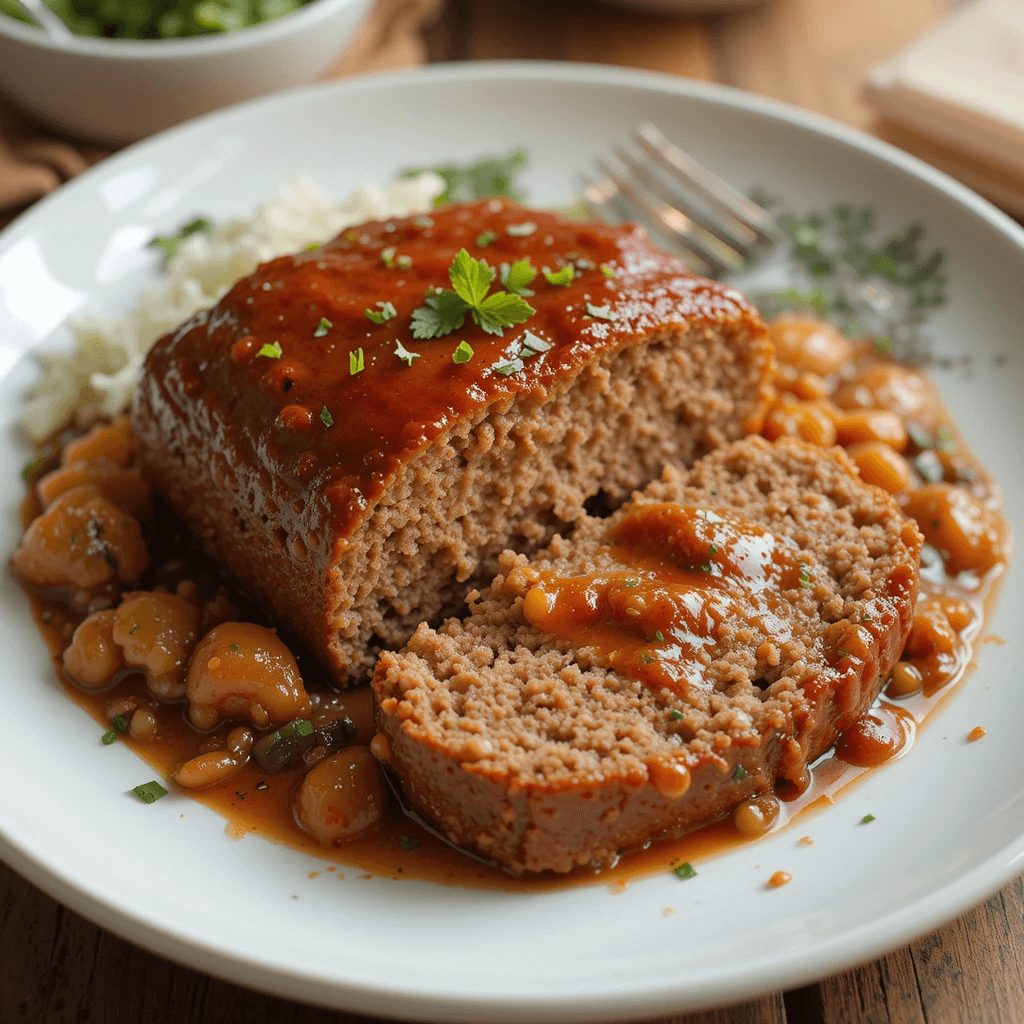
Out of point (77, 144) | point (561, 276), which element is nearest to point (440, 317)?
point (561, 276)

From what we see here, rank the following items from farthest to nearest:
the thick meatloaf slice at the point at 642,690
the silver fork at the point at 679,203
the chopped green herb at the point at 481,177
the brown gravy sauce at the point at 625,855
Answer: the chopped green herb at the point at 481,177
the silver fork at the point at 679,203
the brown gravy sauce at the point at 625,855
the thick meatloaf slice at the point at 642,690

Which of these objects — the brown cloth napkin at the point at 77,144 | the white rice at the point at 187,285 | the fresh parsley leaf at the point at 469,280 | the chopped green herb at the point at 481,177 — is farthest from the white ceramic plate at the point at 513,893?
the fresh parsley leaf at the point at 469,280

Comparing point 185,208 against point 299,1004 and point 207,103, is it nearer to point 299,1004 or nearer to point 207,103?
point 207,103

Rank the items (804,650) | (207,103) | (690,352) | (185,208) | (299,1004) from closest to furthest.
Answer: (299,1004), (804,650), (690,352), (185,208), (207,103)

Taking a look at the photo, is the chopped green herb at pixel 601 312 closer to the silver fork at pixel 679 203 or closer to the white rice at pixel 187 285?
the white rice at pixel 187 285

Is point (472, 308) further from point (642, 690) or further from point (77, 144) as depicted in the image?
point (77, 144)

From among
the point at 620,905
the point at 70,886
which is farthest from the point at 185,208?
the point at 620,905

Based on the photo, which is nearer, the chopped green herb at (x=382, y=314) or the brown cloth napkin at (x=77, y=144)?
the chopped green herb at (x=382, y=314)
